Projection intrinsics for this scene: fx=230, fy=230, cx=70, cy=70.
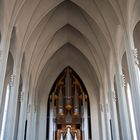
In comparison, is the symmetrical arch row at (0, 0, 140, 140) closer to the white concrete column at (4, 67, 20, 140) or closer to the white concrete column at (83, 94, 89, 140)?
the white concrete column at (4, 67, 20, 140)

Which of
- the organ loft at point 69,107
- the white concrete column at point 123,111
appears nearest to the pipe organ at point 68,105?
the organ loft at point 69,107

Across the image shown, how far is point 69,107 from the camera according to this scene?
18.7m

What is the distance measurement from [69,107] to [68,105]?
20 centimetres

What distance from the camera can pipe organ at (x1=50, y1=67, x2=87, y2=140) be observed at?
58.1ft

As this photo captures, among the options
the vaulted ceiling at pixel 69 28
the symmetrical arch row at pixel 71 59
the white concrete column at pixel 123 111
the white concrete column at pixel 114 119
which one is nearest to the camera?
the symmetrical arch row at pixel 71 59

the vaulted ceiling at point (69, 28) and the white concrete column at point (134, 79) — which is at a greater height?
the vaulted ceiling at point (69, 28)

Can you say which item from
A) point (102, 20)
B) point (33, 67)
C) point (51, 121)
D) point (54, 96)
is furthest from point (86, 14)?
point (51, 121)

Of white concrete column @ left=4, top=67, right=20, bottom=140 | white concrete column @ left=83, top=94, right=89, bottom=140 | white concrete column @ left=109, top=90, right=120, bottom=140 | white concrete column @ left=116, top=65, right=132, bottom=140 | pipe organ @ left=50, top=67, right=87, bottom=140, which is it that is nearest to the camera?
white concrete column @ left=4, top=67, right=20, bottom=140

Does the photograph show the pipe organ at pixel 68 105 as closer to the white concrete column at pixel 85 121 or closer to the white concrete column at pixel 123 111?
the white concrete column at pixel 85 121

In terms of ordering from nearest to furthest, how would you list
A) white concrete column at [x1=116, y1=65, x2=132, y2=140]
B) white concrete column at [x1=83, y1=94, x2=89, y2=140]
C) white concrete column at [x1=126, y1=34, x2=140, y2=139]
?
white concrete column at [x1=126, y1=34, x2=140, y2=139], white concrete column at [x1=116, y1=65, x2=132, y2=140], white concrete column at [x1=83, y1=94, x2=89, y2=140]

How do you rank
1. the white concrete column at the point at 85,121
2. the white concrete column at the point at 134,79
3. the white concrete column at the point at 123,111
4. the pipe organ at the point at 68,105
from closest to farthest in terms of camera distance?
1. the white concrete column at the point at 134,79
2. the white concrete column at the point at 123,111
3. the pipe organ at the point at 68,105
4. the white concrete column at the point at 85,121

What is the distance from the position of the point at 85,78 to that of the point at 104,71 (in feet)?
11.7

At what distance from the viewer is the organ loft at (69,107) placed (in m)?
17.8

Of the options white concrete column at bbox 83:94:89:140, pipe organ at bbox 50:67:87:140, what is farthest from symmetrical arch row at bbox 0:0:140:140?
pipe organ at bbox 50:67:87:140
